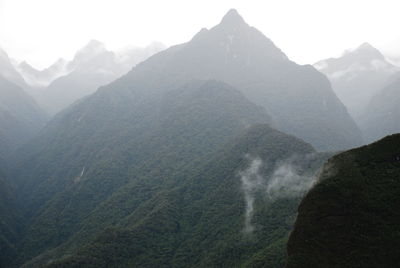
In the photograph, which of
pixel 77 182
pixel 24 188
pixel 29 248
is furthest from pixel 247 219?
pixel 24 188

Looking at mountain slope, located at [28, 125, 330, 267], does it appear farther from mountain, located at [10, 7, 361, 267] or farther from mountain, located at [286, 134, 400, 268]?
mountain, located at [286, 134, 400, 268]

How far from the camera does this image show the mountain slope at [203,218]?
278 feet

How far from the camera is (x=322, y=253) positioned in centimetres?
3506

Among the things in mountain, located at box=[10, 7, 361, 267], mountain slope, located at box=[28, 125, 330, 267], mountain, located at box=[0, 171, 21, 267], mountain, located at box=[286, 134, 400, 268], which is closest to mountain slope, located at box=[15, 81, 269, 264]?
mountain, located at box=[10, 7, 361, 267]

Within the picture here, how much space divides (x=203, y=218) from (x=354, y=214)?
229 ft

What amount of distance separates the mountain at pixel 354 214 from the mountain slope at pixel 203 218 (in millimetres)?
31107

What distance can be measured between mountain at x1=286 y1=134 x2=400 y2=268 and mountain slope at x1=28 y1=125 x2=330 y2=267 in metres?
31.1

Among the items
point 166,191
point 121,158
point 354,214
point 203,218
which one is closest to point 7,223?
point 121,158

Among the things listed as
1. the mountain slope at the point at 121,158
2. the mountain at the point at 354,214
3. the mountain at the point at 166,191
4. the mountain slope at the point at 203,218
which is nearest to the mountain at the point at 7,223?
the mountain at the point at 166,191

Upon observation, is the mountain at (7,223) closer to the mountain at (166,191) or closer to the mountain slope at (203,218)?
the mountain at (166,191)

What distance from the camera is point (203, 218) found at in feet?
340

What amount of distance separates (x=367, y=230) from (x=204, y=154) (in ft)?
384

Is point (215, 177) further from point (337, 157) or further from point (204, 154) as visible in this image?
point (337, 157)

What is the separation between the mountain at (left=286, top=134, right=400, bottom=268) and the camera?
33.8 meters
